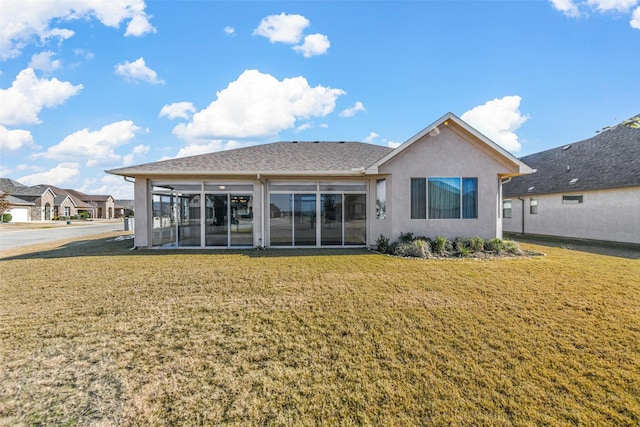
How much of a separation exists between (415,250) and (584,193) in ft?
44.6

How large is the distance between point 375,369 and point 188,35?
13737mm

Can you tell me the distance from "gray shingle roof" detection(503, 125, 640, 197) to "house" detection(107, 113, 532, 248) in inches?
318

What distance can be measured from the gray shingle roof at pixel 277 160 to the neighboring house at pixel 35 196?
54.6 metres

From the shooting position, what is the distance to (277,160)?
13930 mm

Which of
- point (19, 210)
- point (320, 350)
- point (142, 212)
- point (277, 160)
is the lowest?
point (320, 350)

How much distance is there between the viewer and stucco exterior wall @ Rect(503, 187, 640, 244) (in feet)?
48.1

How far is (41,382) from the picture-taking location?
3635 millimetres

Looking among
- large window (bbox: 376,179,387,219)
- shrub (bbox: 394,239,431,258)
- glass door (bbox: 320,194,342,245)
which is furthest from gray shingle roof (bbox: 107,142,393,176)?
shrub (bbox: 394,239,431,258)

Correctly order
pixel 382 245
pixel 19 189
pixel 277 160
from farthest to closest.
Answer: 1. pixel 19 189
2. pixel 277 160
3. pixel 382 245

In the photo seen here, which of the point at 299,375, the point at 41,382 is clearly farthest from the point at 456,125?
the point at 41,382

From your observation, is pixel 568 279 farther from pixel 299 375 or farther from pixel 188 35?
pixel 188 35

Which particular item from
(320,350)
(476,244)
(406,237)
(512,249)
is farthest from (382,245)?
(320,350)

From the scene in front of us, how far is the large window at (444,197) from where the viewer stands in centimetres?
1226

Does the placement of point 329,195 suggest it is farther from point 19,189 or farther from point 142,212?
point 19,189
